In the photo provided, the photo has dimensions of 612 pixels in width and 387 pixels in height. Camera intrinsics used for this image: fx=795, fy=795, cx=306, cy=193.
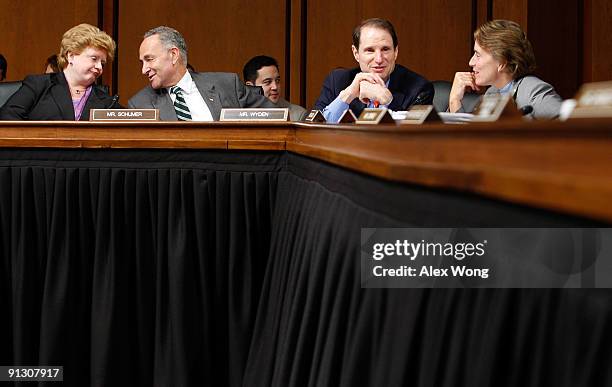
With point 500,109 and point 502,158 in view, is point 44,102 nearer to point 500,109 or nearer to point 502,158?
point 500,109

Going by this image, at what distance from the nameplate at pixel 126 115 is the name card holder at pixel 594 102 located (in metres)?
1.64

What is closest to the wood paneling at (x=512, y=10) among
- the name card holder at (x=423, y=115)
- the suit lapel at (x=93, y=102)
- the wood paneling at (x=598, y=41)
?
the wood paneling at (x=598, y=41)

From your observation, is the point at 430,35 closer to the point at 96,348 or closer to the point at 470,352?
the point at 96,348

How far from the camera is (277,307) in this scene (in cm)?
172

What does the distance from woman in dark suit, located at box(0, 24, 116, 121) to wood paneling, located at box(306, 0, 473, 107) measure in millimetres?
2590

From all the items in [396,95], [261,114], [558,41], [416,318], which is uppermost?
[558,41]

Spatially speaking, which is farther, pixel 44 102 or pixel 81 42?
pixel 81 42

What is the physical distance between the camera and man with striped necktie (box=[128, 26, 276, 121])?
11.1ft

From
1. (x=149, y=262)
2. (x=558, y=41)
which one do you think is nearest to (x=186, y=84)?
(x=149, y=262)

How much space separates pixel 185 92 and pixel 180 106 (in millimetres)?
73

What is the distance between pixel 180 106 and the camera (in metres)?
3.42

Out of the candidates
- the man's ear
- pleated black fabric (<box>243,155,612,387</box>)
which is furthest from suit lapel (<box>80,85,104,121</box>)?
pleated black fabric (<box>243,155,612,387</box>)

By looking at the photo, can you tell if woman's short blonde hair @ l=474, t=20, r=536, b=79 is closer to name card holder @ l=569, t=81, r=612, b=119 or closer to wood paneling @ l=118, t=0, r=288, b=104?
name card holder @ l=569, t=81, r=612, b=119

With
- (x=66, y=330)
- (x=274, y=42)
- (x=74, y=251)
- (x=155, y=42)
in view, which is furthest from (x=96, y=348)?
(x=274, y=42)
